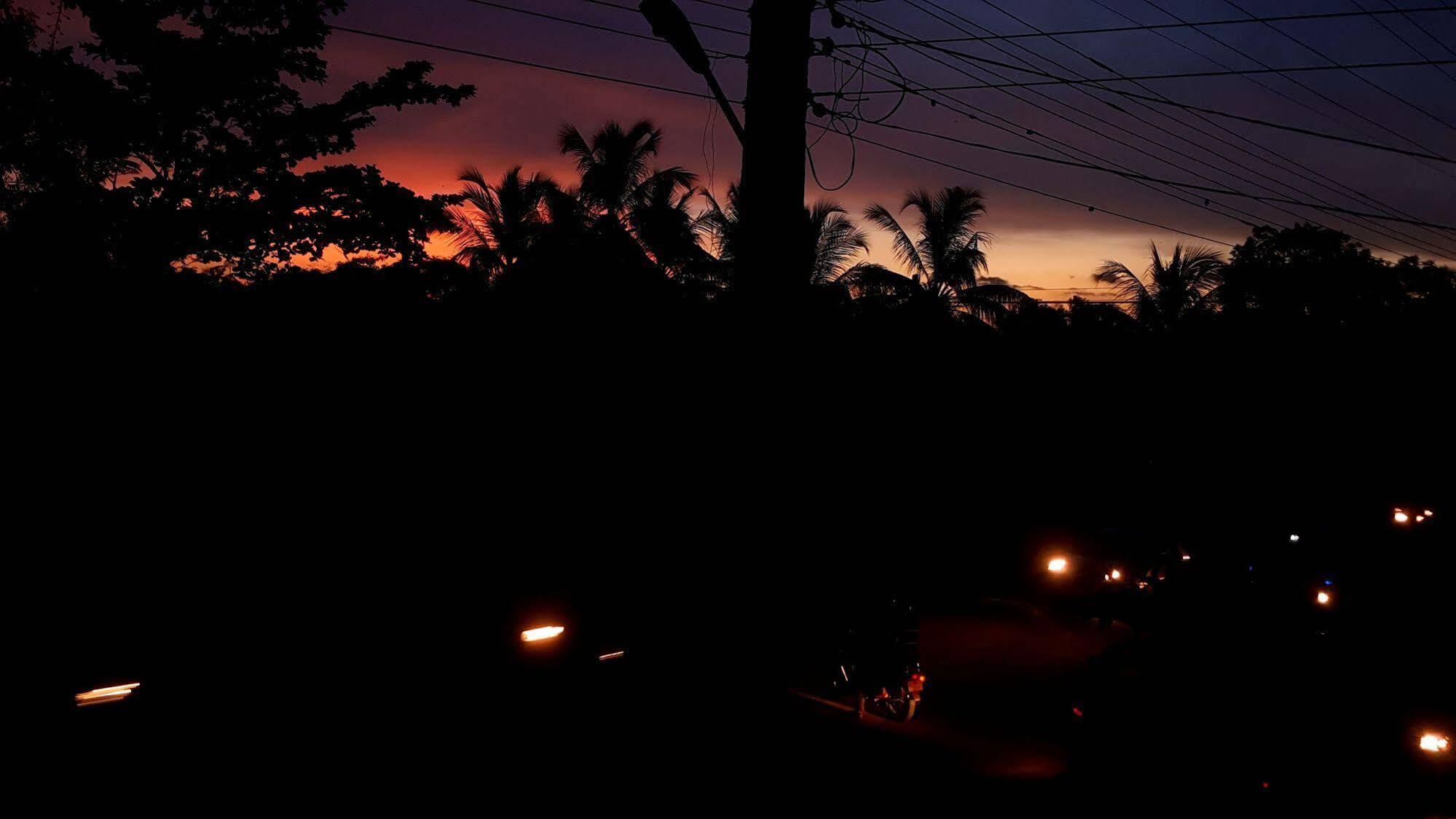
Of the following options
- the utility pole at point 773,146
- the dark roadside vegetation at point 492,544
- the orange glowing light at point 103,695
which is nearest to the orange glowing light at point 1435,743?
the dark roadside vegetation at point 492,544

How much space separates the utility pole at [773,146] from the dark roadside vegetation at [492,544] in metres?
0.17

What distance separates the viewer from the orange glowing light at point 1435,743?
24.1ft

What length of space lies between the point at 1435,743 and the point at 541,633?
8.23m

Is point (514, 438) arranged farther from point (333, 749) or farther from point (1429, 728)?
point (1429, 728)

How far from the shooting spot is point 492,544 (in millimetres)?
10438

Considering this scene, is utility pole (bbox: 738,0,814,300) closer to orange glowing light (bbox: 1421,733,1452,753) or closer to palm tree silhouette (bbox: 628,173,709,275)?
orange glowing light (bbox: 1421,733,1452,753)

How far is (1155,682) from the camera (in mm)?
8680

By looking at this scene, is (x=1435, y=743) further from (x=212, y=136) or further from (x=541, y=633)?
(x=212, y=136)

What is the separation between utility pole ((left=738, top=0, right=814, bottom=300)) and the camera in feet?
22.0

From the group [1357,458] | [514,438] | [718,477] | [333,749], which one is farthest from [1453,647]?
[1357,458]

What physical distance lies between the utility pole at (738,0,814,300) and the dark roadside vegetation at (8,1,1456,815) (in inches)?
6.6

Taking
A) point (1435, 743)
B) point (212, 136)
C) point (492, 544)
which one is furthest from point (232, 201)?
point (1435, 743)

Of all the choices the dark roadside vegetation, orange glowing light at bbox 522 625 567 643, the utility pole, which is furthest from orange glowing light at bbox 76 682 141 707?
the utility pole

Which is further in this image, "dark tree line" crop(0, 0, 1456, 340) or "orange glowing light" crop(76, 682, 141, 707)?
"dark tree line" crop(0, 0, 1456, 340)
